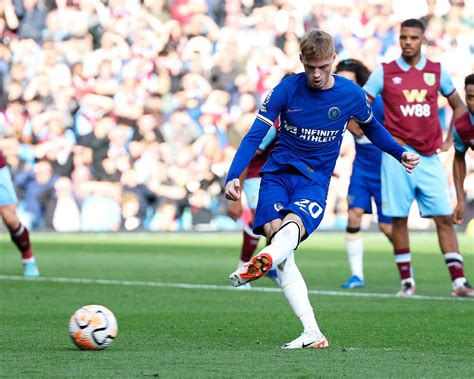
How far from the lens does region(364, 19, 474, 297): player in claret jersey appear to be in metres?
10.4

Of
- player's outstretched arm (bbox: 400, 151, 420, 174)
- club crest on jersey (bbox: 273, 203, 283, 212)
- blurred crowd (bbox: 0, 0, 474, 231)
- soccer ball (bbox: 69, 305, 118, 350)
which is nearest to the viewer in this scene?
soccer ball (bbox: 69, 305, 118, 350)

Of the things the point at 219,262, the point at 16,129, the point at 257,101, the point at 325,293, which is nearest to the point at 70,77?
the point at 16,129

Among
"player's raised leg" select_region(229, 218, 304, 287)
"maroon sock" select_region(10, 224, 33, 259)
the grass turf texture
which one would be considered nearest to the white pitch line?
the grass turf texture

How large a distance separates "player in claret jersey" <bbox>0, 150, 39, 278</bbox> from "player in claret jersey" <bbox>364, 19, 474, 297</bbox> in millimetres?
3973

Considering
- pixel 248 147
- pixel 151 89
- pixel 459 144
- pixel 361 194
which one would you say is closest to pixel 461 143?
pixel 459 144

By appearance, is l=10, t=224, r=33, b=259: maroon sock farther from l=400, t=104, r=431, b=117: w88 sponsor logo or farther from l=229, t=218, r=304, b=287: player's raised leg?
l=229, t=218, r=304, b=287: player's raised leg

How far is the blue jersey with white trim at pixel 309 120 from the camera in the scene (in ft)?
22.9

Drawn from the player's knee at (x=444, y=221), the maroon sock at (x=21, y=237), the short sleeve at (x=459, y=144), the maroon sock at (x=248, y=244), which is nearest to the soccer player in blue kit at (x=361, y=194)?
the maroon sock at (x=248, y=244)

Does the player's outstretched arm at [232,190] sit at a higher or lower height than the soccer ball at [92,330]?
higher

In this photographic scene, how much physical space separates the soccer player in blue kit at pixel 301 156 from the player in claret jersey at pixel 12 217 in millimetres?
5582

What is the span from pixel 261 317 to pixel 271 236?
1.92 meters

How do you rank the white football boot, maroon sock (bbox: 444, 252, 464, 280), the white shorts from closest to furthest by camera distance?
the white football boot < maroon sock (bbox: 444, 252, 464, 280) < the white shorts

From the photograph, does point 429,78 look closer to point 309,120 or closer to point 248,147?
point 309,120

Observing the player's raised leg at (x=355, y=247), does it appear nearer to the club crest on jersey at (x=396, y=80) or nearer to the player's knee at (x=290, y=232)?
the club crest on jersey at (x=396, y=80)
